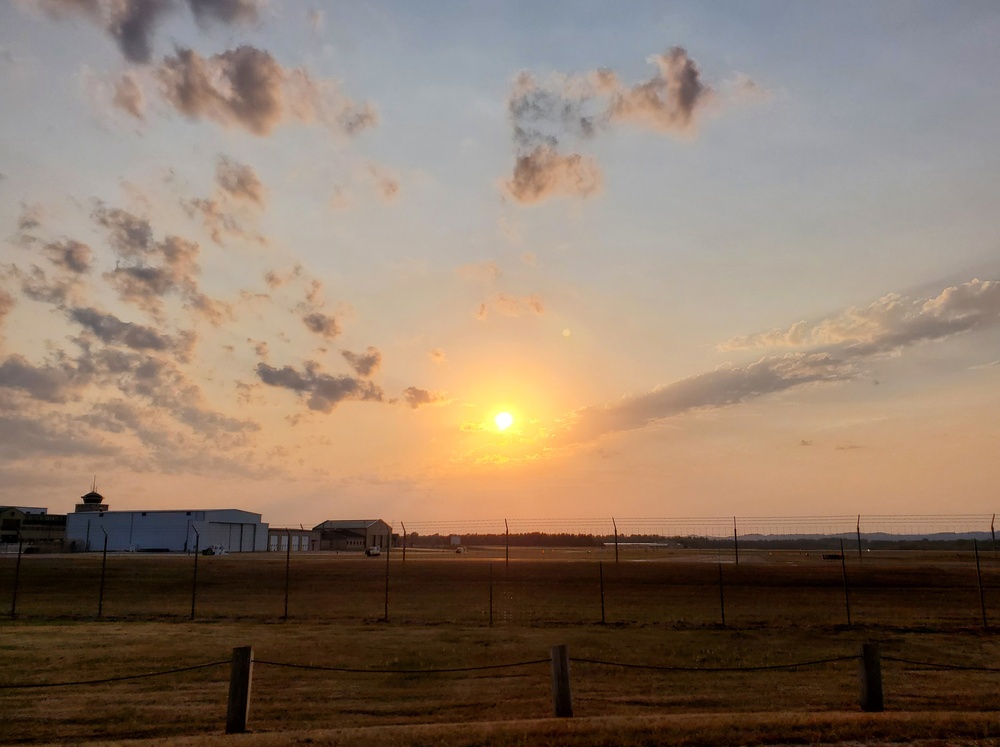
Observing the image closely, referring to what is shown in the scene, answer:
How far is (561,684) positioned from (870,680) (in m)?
4.94

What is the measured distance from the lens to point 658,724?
1060 cm

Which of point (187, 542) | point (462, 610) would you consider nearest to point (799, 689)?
point (462, 610)

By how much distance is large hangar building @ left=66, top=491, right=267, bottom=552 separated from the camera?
10344 centimetres

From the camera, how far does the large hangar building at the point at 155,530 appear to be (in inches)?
4072

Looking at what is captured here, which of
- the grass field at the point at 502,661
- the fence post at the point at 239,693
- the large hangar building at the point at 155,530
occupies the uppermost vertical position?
the large hangar building at the point at 155,530

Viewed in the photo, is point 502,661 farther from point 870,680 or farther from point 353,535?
point 353,535

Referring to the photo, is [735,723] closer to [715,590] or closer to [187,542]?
[715,590]

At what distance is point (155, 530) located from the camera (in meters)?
105

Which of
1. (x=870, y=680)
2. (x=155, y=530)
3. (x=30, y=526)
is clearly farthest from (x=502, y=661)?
(x=30, y=526)

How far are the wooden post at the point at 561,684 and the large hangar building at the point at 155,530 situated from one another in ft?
329

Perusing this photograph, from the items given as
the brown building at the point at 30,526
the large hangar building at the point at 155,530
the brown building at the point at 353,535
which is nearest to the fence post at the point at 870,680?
the large hangar building at the point at 155,530

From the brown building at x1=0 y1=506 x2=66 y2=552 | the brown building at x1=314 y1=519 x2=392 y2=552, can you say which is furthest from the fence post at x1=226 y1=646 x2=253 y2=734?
the brown building at x1=314 y1=519 x2=392 y2=552

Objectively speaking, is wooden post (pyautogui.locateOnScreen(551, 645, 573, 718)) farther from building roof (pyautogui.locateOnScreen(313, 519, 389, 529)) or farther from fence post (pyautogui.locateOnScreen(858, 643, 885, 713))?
building roof (pyautogui.locateOnScreen(313, 519, 389, 529))

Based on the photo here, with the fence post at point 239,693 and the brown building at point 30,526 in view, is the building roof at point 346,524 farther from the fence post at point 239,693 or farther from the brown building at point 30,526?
the fence post at point 239,693
